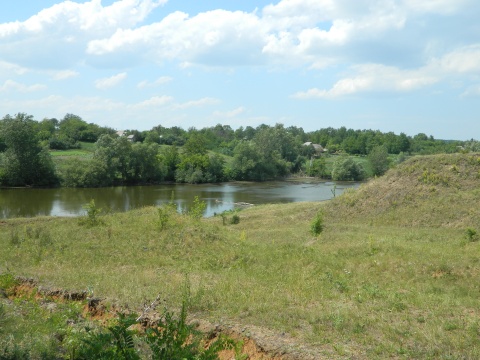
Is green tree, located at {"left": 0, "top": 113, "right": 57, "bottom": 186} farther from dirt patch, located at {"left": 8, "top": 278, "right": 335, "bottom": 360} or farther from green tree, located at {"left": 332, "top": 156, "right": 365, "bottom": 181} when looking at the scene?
dirt patch, located at {"left": 8, "top": 278, "right": 335, "bottom": 360}

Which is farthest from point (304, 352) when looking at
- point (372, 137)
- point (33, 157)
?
point (372, 137)

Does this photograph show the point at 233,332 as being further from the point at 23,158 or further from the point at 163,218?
the point at 23,158

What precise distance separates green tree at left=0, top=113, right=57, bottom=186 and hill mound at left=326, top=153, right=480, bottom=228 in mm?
47736

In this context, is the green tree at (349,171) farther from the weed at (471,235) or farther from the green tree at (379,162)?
the weed at (471,235)

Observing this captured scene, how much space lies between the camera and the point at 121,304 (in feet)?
30.8

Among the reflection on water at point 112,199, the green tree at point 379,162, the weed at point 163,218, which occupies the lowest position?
the reflection on water at point 112,199

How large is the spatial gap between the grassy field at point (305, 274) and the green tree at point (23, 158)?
41.5 meters

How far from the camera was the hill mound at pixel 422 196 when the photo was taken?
2320 centimetres

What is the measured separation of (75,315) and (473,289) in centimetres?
865

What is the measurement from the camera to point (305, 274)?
11992 mm

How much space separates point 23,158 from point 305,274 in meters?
59.0

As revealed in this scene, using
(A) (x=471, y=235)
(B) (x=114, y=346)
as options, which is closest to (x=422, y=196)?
(A) (x=471, y=235)

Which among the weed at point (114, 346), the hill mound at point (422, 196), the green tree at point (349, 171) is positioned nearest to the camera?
the weed at point (114, 346)

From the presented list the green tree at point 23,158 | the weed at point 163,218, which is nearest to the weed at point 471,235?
Answer: the weed at point 163,218
